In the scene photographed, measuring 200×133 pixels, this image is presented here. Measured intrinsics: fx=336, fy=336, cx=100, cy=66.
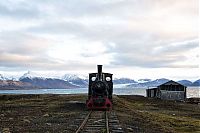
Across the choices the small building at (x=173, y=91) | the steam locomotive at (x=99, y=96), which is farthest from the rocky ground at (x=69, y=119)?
the small building at (x=173, y=91)

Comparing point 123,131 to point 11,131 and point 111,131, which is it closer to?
point 111,131

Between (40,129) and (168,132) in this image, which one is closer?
(40,129)

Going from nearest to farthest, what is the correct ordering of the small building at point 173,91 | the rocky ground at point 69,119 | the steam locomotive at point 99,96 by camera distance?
the rocky ground at point 69,119
the steam locomotive at point 99,96
the small building at point 173,91

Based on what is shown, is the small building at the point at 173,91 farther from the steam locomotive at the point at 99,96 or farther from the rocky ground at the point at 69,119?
the steam locomotive at the point at 99,96

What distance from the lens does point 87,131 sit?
16.0m

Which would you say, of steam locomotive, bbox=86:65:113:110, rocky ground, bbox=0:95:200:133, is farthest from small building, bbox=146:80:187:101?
steam locomotive, bbox=86:65:113:110

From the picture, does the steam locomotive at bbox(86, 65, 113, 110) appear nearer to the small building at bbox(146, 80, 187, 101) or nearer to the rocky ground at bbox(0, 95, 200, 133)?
the rocky ground at bbox(0, 95, 200, 133)

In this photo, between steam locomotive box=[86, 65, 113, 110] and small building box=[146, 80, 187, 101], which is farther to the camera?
small building box=[146, 80, 187, 101]

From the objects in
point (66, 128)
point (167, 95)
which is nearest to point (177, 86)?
point (167, 95)

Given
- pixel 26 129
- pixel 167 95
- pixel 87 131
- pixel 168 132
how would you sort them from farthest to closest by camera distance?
pixel 167 95 < pixel 168 132 < pixel 26 129 < pixel 87 131

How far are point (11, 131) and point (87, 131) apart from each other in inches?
149

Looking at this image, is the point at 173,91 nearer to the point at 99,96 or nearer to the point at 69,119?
the point at 99,96

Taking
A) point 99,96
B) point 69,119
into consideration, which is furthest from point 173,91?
point 69,119

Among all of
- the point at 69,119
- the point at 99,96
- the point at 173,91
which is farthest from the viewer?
the point at 173,91
